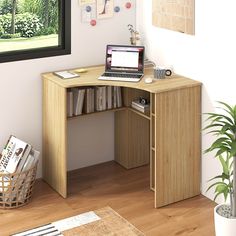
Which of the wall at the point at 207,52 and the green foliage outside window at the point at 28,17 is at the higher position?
the green foliage outside window at the point at 28,17

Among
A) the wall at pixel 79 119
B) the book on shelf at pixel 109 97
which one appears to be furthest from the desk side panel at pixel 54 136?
the book on shelf at pixel 109 97

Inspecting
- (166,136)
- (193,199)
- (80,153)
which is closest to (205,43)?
(166,136)

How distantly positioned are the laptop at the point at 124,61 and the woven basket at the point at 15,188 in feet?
3.05

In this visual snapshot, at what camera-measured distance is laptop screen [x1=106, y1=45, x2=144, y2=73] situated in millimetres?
4551

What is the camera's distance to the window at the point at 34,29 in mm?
4496

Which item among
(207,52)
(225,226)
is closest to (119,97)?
(207,52)

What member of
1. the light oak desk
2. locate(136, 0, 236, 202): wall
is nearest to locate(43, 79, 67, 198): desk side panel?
the light oak desk

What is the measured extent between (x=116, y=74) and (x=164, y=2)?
2.11 feet

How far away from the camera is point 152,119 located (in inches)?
170

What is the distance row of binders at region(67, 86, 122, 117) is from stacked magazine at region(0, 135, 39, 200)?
415mm

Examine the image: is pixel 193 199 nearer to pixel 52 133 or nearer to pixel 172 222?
pixel 172 222

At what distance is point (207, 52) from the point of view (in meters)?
4.21

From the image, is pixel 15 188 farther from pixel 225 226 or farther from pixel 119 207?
pixel 225 226

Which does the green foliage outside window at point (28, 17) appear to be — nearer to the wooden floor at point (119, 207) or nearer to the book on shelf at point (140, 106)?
the book on shelf at point (140, 106)
